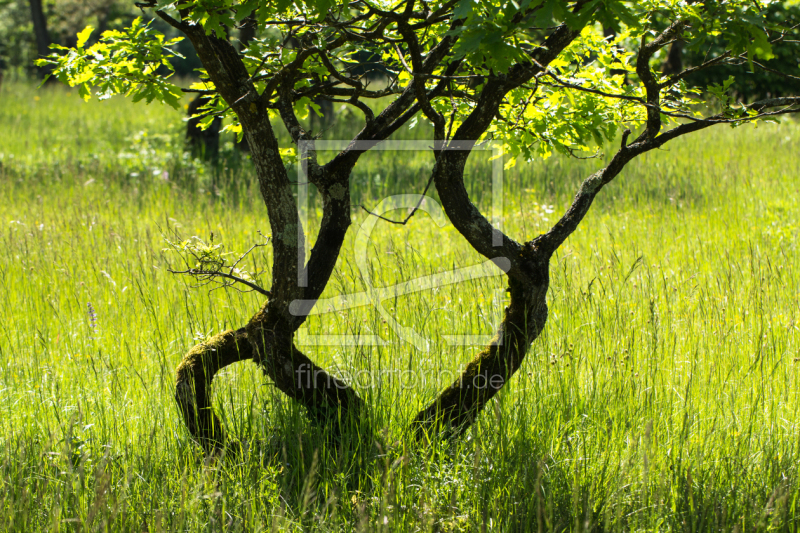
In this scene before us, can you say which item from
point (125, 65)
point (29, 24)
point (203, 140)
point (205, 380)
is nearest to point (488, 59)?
point (125, 65)

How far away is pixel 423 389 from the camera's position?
2863mm

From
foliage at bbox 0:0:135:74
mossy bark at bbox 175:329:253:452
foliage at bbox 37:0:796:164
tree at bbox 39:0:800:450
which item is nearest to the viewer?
foliage at bbox 37:0:796:164

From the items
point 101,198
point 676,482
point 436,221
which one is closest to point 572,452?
point 676,482

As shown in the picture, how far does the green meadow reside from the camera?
211 centimetres

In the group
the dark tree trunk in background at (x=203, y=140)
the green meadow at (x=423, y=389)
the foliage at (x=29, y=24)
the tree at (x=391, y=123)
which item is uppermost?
the foliage at (x=29, y=24)

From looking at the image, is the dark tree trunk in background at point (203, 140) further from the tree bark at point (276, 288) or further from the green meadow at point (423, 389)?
the tree bark at point (276, 288)

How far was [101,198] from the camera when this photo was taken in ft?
23.1

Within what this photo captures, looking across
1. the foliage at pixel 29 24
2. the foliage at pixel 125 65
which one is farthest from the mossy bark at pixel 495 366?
the foliage at pixel 29 24

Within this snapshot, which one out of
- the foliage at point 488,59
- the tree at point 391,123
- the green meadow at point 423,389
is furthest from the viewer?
the tree at point 391,123

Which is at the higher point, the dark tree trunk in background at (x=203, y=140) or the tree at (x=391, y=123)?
the dark tree trunk in background at (x=203, y=140)

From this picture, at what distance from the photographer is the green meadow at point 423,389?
6.93 ft

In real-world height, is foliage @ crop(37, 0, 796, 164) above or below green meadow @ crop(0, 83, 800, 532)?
above

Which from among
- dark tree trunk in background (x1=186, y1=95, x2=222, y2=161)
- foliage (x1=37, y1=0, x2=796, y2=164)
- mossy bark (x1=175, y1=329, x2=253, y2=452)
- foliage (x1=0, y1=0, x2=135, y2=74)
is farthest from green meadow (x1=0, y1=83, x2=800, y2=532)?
foliage (x1=0, y1=0, x2=135, y2=74)

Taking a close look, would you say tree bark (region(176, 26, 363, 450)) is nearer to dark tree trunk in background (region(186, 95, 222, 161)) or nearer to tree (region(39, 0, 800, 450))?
tree (region(39, 0, 800, 450))
